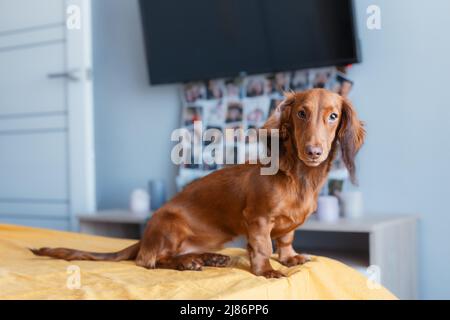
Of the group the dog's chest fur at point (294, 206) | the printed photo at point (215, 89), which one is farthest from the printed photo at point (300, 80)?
the dog's chest fur at point (294, 206)

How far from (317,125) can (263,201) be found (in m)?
0.23

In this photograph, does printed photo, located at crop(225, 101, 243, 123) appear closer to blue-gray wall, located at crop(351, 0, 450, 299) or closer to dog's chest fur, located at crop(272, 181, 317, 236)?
blue-gray wall, located at crop(351, 0, 450, 299)

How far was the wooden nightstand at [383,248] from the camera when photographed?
202 cm

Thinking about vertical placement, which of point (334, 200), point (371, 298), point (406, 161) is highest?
point (406, 161)

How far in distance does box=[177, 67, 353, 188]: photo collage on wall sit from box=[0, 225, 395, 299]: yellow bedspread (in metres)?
1.25

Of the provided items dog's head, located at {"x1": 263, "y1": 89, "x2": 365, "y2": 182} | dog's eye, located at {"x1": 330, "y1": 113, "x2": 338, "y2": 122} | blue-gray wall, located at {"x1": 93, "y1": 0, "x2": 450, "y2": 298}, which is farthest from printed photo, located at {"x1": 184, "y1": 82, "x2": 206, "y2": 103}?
dog's eye, located at {"x1": 330, "y1": 113, "x2": 338, "y2": 122}

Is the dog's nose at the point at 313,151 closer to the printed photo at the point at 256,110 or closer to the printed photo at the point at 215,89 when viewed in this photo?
the printed photo at the point at 256,110

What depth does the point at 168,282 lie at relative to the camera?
1146 millimetres

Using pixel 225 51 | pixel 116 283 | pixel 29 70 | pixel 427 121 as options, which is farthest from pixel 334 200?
pixel 29 70

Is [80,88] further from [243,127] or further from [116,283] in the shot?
[116,283]

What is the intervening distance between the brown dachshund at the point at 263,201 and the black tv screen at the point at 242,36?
1165mm

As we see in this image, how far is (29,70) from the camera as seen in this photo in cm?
326
